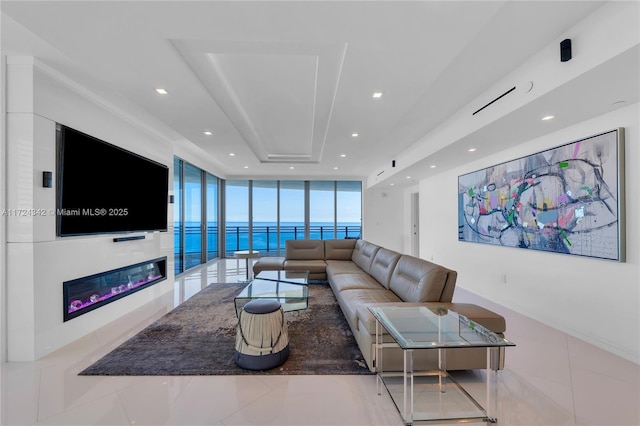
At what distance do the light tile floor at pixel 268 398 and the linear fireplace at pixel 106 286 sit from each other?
56cm

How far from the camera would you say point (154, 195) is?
13.2ft

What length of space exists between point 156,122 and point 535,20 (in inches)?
165

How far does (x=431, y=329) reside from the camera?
1777mm

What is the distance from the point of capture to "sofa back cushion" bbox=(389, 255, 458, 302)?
2.40m

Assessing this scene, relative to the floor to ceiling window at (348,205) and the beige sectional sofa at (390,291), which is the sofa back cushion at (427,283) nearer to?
the beige sectional sofa at (390,291)

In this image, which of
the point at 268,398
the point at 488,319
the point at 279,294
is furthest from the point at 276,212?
the point at 488,319

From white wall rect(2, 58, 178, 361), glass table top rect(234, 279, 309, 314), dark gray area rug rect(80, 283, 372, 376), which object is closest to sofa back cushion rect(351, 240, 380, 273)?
dark gray area rug rect(80, 283, 372, 376)

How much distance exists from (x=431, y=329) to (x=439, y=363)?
19.5 inches

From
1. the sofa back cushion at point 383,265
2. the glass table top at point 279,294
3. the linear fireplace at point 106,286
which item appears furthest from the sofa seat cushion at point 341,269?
the linear fireplace at point 106,286

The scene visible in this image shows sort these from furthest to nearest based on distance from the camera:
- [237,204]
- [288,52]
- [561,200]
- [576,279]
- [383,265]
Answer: [237,204]
[383,265]
[561,200]
[576,279]
[288,52]

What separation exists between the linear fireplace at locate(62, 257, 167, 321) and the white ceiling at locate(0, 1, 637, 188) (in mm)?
2011

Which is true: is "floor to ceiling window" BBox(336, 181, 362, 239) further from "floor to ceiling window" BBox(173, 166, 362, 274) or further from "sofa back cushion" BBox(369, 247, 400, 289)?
"sofa back cushion" BBox(369, 247, 400, 289)

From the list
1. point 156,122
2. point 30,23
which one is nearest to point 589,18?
point 30,23

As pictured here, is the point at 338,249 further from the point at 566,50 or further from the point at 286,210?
the point at 566,50
